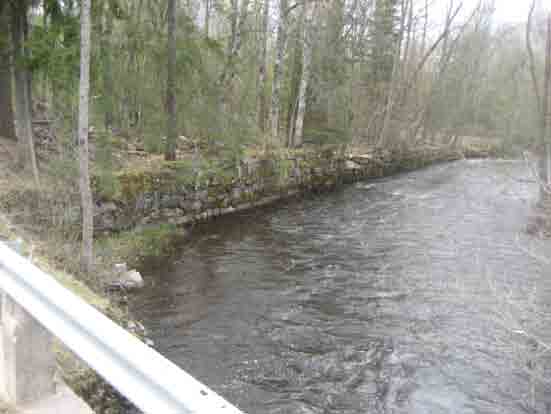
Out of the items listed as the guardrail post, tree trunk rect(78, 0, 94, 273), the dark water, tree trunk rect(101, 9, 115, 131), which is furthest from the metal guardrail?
tree trunk rect(101, 9, 115, 131)

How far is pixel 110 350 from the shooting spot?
1906 millimetres

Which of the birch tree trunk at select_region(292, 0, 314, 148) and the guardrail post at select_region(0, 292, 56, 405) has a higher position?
the birch tree trunk at select_region(292, 0, 314, 148)

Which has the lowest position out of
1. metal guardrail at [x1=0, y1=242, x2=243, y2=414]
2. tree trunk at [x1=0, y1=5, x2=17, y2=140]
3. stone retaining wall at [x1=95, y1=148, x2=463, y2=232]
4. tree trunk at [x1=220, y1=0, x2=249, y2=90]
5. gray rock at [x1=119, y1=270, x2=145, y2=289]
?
gray rock at [x1=119, y1=270, x2=145, y2=289]

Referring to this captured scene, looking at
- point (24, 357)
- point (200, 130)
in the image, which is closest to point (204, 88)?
point (200, 130)

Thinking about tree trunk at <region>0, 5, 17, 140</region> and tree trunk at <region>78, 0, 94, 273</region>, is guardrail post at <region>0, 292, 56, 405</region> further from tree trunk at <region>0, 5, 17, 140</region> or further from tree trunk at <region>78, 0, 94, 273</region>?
tree trunk at <region>0, 5, 17, 140</region>

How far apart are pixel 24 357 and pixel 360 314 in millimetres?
6399

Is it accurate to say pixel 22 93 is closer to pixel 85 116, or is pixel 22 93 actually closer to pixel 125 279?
pixel 85 116

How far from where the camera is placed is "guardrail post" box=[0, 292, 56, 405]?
2.57m

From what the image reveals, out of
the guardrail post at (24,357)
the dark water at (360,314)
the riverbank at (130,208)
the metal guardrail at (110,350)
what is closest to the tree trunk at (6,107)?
the riverbank at (130,208)

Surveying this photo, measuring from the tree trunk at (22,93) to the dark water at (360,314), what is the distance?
416 cm

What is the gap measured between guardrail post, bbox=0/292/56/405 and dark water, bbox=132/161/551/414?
11.4ft

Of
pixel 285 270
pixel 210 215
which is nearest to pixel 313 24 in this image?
pixel 210 215

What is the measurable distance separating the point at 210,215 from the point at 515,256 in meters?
8.17

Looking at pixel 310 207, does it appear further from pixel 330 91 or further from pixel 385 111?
pixel 385 111
